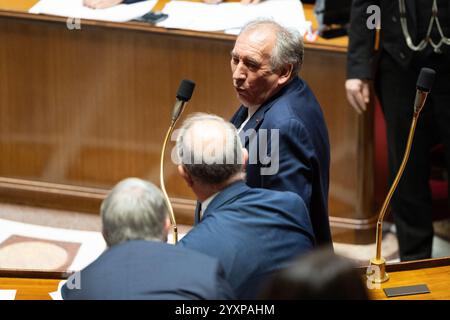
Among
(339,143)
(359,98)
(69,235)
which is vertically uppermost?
(359,98)

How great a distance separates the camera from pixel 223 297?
2.08 metres

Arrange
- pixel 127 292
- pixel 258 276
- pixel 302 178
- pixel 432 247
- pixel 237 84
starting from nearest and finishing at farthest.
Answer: pixel 127 292
pixel 258 276
pixel 302 178
pixel 237 84
pixel 432 247

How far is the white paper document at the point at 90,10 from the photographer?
4.52 meters

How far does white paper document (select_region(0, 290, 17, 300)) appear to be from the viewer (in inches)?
106

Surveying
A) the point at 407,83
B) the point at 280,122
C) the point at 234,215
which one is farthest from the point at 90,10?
the point at 234,215

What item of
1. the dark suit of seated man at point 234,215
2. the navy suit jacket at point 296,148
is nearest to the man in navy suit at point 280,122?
the navy suit jacket at point 296,148

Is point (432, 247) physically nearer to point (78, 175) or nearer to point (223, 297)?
point (78, 175)

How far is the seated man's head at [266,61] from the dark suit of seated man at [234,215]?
18.5 inches

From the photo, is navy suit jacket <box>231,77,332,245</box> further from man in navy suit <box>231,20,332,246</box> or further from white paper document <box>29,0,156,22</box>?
white paper document <box>29,0,156,22</box>

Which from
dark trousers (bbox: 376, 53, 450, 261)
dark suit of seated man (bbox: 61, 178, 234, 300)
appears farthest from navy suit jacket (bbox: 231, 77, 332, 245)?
dark trousers (bbox: 376, 53, 450, 261)

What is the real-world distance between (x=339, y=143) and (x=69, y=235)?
1285 mm

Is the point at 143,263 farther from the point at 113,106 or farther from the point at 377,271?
the point at 113,106

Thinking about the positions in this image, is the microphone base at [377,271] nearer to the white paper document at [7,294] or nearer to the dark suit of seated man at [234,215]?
the dark suit of seated man at [234,215]

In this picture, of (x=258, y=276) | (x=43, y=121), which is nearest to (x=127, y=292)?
(x=258, y=276)
